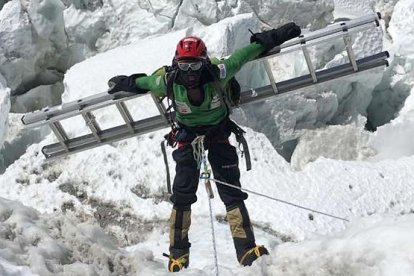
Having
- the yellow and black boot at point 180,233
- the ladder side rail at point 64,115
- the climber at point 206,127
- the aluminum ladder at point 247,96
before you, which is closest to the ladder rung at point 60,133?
the aluminum ladder at point 247,96

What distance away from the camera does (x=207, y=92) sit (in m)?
3.27

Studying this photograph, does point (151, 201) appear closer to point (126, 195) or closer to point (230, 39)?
point (126, 195)

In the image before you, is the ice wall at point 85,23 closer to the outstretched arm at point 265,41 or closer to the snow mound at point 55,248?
the outstretched arm at point 265,41

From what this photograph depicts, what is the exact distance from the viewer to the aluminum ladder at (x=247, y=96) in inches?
139

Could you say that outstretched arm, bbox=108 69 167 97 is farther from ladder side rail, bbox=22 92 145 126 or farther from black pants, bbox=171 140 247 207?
black pants, bbox=171 140 247 207

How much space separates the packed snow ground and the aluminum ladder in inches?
25.8

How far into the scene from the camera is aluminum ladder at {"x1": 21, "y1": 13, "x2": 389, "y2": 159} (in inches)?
139

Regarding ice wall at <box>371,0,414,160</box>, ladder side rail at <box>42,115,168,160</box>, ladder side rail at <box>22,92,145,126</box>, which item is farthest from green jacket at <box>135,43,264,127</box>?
ice wall at <box>371,0,414,160</box>

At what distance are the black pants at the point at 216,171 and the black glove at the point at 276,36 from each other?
0.68 m

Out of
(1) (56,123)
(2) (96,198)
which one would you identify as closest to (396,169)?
(2) (96,198)

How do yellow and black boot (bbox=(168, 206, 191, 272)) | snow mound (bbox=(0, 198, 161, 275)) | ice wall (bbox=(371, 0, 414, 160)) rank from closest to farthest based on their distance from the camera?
snow mound (bbox=(0, 198, 161, 275))
yellow and black boot (bbox=(168, 206, 191, 272))
ice wall (bbox=(371, 0, 414, 160))

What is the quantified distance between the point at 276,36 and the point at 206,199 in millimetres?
2127

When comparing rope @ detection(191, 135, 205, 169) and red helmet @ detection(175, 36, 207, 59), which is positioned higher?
red helmet @ detection(175, 36, 207, 59)

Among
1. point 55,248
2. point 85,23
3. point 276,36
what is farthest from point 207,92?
point 85,23
